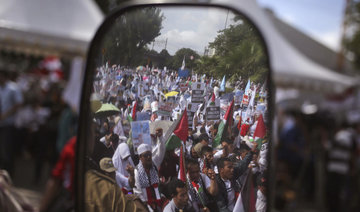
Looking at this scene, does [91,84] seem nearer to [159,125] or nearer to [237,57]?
[159,125]

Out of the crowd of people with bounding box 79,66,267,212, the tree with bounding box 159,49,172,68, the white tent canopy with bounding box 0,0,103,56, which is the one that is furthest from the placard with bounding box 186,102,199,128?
the white tent canopy with bounding box 0,0,103,56

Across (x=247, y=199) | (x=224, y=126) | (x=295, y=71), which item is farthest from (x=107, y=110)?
Result: (x=295, y=71)

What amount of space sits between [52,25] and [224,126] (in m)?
4.00

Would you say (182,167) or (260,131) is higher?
(260,131)

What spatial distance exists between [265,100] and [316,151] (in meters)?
6.55

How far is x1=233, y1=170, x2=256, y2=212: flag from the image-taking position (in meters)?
0.79

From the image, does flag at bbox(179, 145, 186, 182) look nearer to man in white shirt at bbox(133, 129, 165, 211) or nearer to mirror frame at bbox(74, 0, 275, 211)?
man in white shirt at bbox(133, 129, 165, 211)

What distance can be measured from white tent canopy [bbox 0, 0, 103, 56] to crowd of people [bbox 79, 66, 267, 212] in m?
2.80

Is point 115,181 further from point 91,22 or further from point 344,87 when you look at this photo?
point 344,87

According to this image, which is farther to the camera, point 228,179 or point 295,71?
point 295,71

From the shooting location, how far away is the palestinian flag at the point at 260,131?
78cm

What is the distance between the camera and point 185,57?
0.79 m

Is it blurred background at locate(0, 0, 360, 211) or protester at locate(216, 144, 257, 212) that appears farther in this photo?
blurred background at locate(0, 0, 360, 211)

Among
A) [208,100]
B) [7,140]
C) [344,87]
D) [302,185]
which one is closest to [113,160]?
[208,100]
